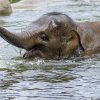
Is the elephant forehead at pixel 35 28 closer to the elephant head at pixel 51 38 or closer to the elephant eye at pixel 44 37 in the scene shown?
the elephant head at pixel 51 38

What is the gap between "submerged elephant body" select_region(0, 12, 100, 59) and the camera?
400 inches

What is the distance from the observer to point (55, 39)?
410 inches

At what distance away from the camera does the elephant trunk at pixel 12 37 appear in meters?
9.50

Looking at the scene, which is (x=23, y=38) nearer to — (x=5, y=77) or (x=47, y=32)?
(x=47, y=32)

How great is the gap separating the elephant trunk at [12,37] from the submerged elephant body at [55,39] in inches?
1.0

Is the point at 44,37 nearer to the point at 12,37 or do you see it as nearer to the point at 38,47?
the point at 38,47

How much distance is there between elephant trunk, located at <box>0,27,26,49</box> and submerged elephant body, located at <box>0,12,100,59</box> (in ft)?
0.08

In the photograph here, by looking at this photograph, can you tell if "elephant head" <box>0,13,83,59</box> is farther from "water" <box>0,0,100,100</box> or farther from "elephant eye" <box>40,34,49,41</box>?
"water" <box>0,0,100,100</box>

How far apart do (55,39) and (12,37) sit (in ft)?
3.34

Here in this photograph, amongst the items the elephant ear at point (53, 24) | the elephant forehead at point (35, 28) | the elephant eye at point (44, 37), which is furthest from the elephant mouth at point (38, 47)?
the elephant ear at point (53, 24)

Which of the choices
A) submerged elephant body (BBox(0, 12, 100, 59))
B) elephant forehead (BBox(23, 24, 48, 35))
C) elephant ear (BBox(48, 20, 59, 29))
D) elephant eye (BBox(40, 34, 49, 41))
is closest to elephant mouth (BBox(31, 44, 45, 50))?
submerged elephant body (BBox(0, 12, 100, 59))

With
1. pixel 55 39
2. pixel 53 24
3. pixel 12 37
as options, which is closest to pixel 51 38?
pixel 55 39

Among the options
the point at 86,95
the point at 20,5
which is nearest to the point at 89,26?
the point at 86,95

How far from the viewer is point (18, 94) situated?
25.7 ft
